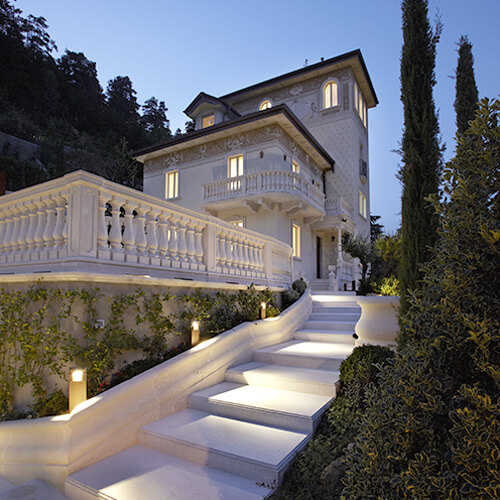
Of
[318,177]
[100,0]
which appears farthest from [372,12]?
[318,177]

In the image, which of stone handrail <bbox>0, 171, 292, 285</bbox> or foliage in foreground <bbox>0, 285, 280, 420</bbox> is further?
stone handrail <bbox>0, 171, 292, 285</bbox>

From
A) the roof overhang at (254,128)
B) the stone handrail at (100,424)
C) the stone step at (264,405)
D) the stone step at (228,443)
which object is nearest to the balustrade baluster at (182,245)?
the stone handrail at (100,424)

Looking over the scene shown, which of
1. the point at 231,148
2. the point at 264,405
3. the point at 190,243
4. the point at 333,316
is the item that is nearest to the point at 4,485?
the point at 264,405

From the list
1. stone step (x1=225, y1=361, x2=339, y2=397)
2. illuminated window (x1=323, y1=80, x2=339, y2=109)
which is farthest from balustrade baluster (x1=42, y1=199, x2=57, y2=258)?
illuminated window (x1=323, y1=80, x2=339, y2=109)

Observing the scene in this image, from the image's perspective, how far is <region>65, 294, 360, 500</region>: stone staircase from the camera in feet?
9.38

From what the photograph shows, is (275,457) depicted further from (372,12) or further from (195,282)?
(372,12)

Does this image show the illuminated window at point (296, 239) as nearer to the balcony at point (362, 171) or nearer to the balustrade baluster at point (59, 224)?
the balcony at point (362, 171)

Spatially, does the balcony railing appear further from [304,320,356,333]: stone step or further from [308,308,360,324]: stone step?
[304,320,356,333]: stone step

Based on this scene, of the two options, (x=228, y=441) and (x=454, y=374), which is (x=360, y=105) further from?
(x=454, y=374)

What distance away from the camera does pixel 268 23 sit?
116688mm

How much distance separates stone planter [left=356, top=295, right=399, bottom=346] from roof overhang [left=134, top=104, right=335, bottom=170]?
Result: 1172 cm

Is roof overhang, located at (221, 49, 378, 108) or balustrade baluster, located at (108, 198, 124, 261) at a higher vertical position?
roof overhang, located at (221, 49, 378, 108)

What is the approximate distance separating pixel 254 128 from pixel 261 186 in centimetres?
331

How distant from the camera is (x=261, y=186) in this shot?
14.1 meters
